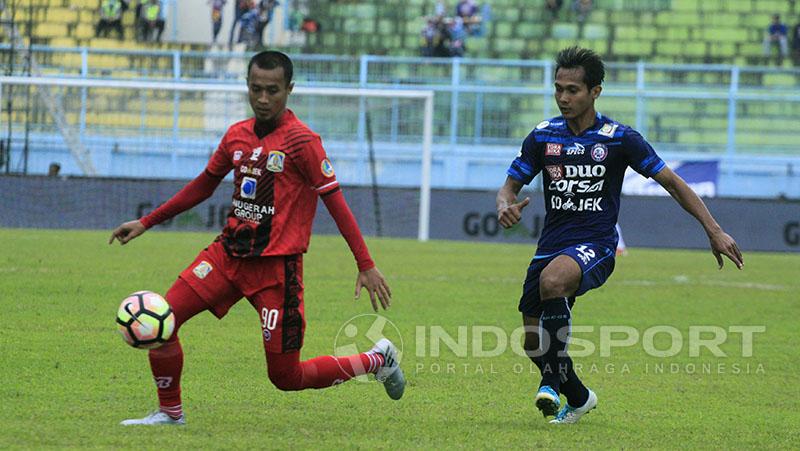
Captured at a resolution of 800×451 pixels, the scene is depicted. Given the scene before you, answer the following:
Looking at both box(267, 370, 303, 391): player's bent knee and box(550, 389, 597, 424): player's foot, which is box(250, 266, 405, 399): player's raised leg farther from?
box(550, 389, 597, 424): player's foot

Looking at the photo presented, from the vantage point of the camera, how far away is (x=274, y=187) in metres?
6.27

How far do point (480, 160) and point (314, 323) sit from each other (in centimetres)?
1641

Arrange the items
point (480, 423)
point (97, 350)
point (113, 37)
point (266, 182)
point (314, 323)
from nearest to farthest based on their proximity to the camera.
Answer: point (266, 182) < point (480, 423) < point (97, 350) < point (314, 323) < point (113, 37)

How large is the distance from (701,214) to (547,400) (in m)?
1.22

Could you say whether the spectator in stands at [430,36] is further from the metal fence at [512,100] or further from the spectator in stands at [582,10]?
the spectator in stands at [582,10]

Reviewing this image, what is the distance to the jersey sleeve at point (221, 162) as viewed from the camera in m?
6.40

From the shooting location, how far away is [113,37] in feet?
105

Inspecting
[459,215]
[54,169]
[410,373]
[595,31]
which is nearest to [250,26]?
[595,31]

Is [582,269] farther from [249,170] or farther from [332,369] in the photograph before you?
[249,170]

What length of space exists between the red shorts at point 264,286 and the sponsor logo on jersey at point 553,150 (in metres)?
1.51

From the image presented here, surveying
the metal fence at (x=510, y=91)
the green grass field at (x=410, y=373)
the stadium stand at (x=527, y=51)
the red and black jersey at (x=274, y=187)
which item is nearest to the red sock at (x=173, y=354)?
the green grass field at (x=410, y=373)

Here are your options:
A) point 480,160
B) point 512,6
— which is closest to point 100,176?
point 480,160

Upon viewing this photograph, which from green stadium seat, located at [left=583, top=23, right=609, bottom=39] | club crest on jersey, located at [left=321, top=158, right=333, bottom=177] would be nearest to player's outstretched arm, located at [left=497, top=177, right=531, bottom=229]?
club crest on jersey, located at [left=321, top=158, right=333, bottom=177]

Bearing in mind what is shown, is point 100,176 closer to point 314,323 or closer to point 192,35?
point 192,35
